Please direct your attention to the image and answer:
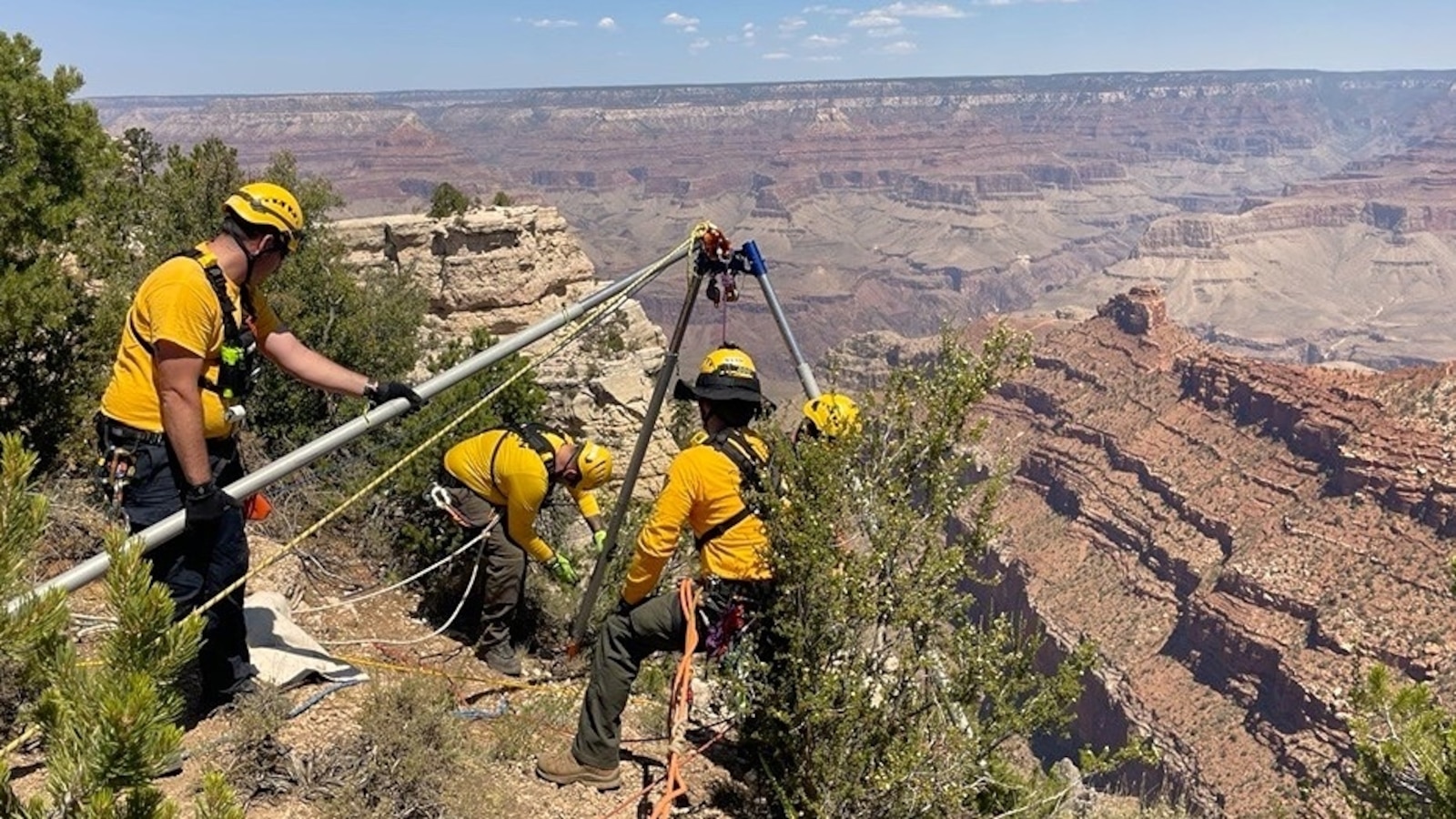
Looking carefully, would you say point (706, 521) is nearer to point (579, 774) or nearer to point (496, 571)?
point (579, 774)

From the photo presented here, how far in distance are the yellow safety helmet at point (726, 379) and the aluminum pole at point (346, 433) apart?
1.03 m

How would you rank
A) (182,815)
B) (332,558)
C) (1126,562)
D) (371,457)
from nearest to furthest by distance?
(182,815) → (332,558) → (371,457) → (1126,562)

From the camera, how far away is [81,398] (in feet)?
30.6

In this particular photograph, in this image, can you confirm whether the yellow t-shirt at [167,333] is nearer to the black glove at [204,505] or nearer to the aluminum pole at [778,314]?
the black glove at [204,505]

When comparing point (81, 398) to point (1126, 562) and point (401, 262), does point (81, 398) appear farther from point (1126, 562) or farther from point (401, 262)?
point (1126, 562)

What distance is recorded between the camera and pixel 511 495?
23.2 ft

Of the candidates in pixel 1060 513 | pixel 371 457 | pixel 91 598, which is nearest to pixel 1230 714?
pixel 1060 513

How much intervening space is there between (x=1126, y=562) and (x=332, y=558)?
67660 mm

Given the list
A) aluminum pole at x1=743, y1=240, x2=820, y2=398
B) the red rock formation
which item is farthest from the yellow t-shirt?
the red rock formation

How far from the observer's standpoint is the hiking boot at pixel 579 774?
17.1 ft

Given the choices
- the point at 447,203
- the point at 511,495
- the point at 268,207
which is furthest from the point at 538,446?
the point at 447,203

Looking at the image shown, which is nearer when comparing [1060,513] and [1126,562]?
[1126,562]

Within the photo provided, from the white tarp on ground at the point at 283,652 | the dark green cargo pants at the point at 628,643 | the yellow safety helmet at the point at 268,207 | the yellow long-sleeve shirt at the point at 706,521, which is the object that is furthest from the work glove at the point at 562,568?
the yellow safety helmet at the point at 268,207

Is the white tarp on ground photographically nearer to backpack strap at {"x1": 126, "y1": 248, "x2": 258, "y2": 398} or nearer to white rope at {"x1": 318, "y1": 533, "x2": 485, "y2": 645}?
white rope at {"x1": 318, "y1": 533, "x2": 485, "y2": 645}
